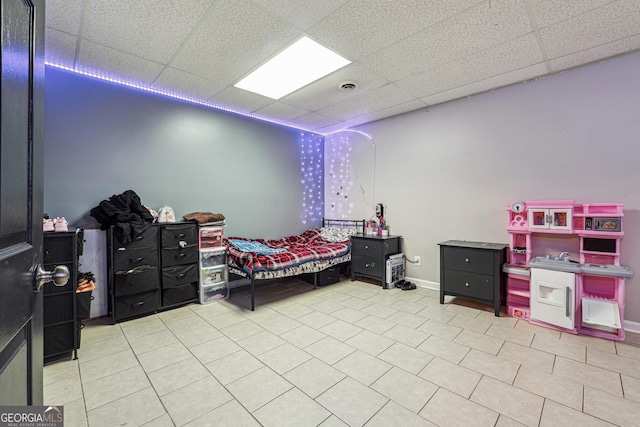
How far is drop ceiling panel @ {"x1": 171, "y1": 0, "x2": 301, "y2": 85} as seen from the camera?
203cm

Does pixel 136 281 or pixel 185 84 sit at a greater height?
pixel 185 84

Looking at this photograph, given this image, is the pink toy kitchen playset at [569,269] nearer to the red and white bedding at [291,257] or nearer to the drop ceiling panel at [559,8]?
the drop ceiling panel at [559,8]

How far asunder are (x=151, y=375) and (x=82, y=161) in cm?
235

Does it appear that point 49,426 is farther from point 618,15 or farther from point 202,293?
point 618,15

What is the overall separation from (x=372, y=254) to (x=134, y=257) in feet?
9.63

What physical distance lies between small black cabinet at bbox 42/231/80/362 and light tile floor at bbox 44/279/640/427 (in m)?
0.14

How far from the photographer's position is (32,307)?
0.78m

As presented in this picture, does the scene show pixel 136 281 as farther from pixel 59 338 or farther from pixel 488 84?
pixel 488 84

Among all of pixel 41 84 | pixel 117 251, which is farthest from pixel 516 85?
pixel 117 251

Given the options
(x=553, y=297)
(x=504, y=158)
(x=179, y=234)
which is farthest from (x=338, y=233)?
(x=553, y=297)

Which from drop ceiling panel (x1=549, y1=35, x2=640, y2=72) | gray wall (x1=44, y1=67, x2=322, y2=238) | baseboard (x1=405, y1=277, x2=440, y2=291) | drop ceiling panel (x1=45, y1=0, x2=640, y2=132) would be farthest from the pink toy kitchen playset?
gray wall (x1=44, y1=67, x2=322, y2=238)

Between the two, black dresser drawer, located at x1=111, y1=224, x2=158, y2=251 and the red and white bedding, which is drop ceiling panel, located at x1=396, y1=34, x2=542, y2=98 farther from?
black dresser drawer, located at x1=111, y1=224, x2=158, y2=251

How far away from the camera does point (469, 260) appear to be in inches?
121

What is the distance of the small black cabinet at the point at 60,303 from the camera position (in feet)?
6.91
